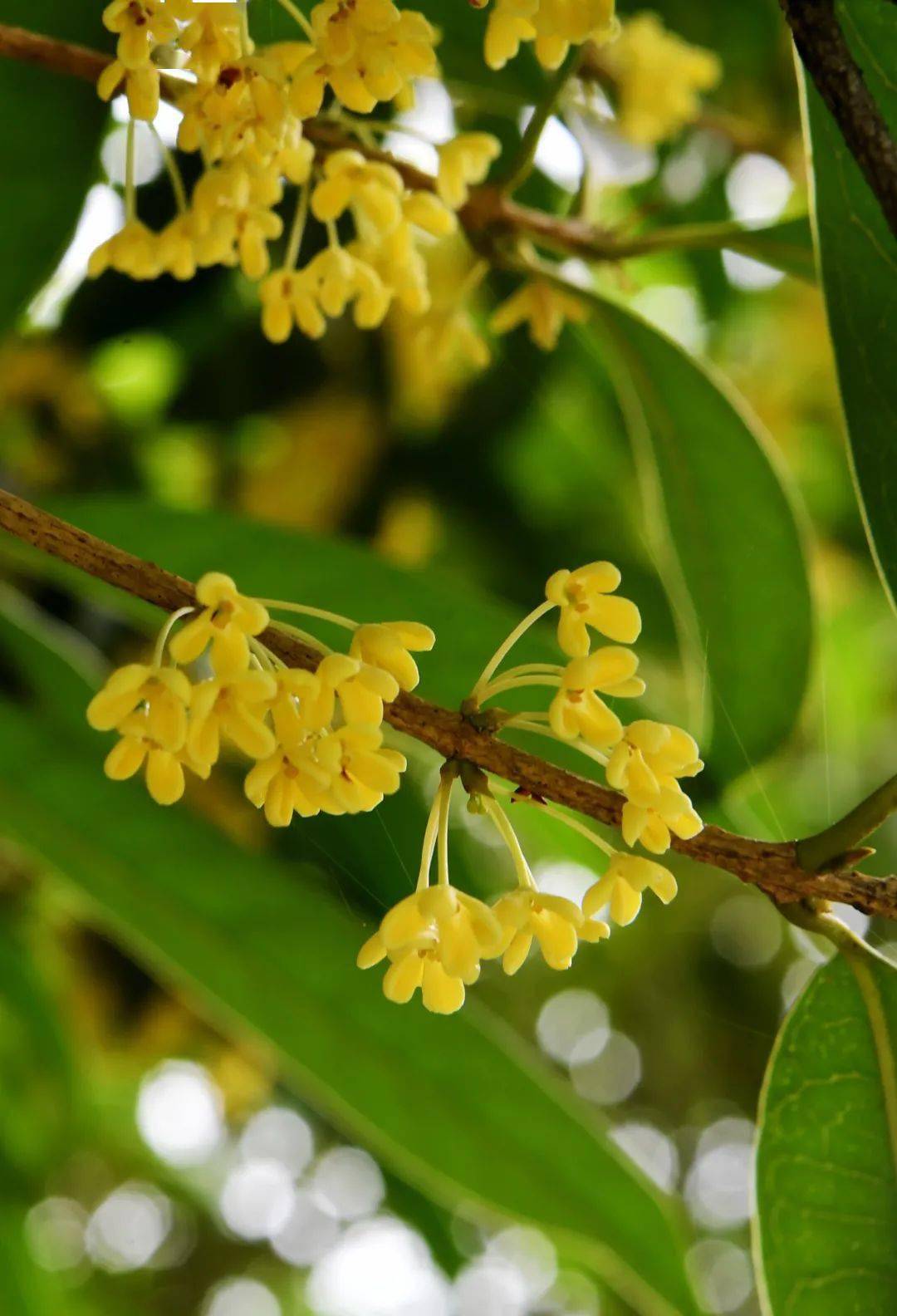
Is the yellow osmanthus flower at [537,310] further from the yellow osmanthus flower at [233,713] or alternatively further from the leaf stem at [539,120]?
the yellow osmanthus flower at [233,713]

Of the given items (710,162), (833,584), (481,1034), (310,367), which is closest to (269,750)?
(481,1034)

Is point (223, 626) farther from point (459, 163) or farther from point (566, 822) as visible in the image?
point (459, 163)

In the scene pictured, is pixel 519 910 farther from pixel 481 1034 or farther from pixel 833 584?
pixel 833 584

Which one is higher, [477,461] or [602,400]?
[602,400]

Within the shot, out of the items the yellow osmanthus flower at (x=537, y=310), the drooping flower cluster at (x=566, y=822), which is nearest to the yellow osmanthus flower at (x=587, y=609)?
the drooping flower cluster at (x=566, y=822)

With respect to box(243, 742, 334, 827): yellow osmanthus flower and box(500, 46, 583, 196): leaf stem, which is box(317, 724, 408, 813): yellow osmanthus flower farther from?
box(500, 46, 583, 196): leaf stem

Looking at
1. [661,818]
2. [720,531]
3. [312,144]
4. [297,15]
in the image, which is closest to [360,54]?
[297,15]
